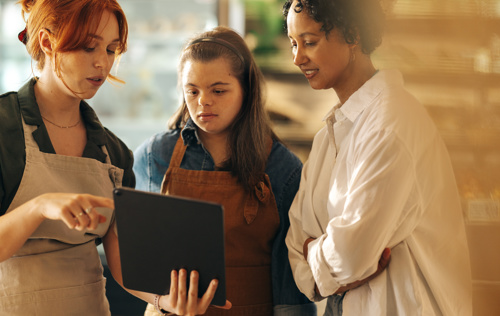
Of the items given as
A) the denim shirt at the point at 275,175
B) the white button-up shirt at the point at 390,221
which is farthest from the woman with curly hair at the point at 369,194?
the denim shirt at the point at 275,175

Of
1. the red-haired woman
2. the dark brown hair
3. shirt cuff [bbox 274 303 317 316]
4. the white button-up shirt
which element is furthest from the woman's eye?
shirt cuff [bbox 274 303 317 316]

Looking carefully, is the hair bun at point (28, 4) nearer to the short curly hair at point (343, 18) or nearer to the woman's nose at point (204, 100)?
the woman's nose at point (204, 100)

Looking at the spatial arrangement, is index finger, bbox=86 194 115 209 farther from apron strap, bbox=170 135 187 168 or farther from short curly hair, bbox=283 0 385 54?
short curly hair, bbox=283 0 385 54

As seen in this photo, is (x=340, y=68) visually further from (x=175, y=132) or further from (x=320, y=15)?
(x=175, y=132)

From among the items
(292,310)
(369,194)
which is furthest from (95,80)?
(292,310)

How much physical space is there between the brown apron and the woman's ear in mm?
482

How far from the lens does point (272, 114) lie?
2.85m

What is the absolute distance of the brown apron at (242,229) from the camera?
52.1 inches

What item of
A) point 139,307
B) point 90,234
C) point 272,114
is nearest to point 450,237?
point 90,234

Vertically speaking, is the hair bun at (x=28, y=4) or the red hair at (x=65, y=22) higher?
the hair bun at (x=28, y=4)

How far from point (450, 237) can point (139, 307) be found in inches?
66.1

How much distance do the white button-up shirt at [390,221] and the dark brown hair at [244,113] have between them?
353 millimetres

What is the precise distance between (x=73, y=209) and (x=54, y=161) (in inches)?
10.2

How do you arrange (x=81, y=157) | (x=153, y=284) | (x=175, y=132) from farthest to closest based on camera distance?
(x=175, y=132)
(x=81, y=157)
(x=153, y=284)
